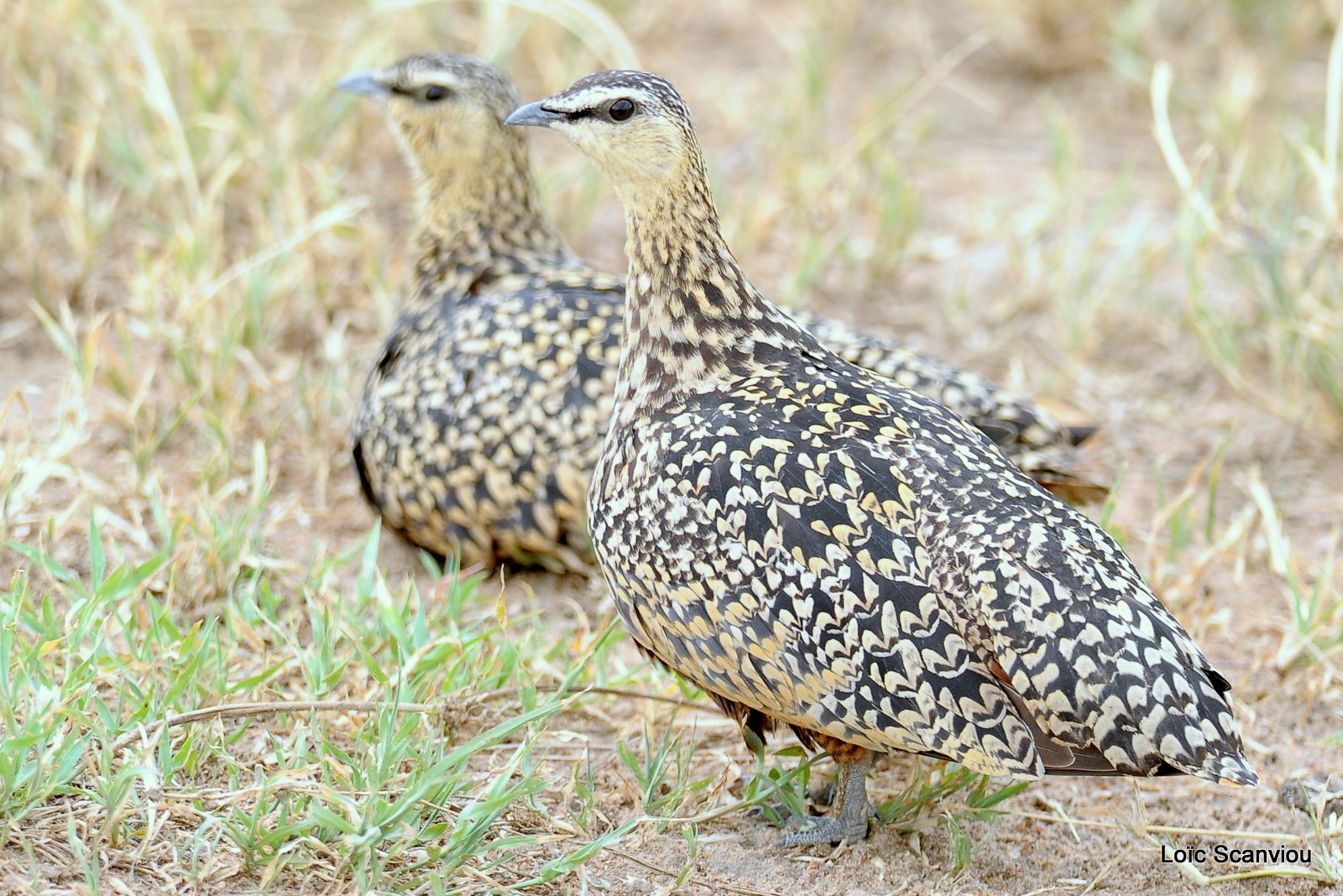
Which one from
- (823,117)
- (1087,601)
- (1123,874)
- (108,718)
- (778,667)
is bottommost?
(1123,874)

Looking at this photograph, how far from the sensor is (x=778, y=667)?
318 centimetres

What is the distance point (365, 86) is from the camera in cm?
501

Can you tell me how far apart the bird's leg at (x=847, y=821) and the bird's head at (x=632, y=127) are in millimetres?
1398

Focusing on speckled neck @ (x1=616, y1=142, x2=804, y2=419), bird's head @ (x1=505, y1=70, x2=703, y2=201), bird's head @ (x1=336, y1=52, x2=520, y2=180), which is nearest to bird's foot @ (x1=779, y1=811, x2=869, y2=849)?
speckled neck @ (x1=616, y1=142, x2=804, y2=419)

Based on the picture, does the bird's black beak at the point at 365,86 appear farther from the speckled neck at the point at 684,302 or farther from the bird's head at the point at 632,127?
the speckled neck at the point at 684,302

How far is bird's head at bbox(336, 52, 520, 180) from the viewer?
485 cm

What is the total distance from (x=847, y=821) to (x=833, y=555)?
71cm

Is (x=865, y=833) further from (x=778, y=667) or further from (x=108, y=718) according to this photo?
(x=108, y=718)

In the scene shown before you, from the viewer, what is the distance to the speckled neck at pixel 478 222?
493 centimetres

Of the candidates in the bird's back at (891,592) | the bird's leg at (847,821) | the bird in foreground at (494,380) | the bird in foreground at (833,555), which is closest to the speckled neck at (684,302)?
the bird in foreground at (833,555)

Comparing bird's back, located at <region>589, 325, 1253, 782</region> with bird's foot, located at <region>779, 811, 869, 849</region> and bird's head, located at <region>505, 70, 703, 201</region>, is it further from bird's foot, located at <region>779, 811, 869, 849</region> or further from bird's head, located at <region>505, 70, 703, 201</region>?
bird's head, located at <region>505, 70, 703, 201</region>

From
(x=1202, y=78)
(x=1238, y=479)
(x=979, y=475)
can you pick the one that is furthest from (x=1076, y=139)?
(x=979, y=475)

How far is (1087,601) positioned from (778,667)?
2.06ft

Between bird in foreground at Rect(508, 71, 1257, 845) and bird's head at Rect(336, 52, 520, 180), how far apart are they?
3.97 feet
